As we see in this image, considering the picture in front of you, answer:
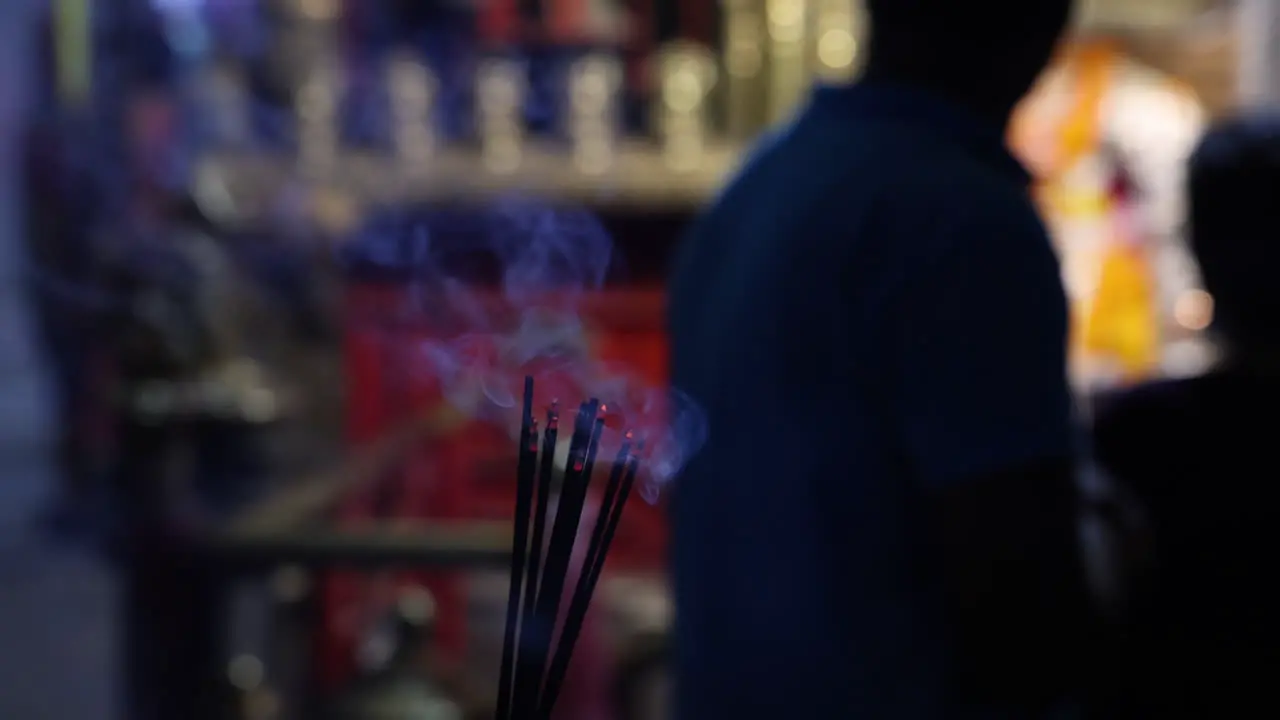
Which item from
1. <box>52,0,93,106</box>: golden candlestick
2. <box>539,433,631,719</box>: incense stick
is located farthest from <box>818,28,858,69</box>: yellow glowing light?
<box>539,433,631,719</box>: incense stick

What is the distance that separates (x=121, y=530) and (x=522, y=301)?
44.1 inches

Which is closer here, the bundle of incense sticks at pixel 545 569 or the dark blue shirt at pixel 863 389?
the bundle of incense sticks at pixel 545 569

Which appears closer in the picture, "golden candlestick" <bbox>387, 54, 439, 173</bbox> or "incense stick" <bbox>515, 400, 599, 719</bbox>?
"incense stick" <bbox>515, 400, 599, 719</bbox>

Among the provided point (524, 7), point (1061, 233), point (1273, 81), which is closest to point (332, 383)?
point (524, 7)

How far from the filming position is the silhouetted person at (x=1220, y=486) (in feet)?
4.43

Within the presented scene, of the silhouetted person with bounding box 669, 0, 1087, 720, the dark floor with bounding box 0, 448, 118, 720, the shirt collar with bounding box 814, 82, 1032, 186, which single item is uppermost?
the shirt collar with bounding box 814, 82, 1032, 186

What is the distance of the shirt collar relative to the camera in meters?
1.14

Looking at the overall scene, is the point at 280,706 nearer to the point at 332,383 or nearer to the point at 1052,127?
the point at 332,383

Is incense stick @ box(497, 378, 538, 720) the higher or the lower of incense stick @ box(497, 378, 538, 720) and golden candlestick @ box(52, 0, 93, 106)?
the lower

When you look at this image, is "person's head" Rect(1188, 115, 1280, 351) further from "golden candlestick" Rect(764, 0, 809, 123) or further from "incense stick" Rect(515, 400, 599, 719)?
"golden candlestick" Rect(764, 0, 809, 123)

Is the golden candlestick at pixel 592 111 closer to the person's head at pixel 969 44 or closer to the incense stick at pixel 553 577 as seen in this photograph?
the person's head at pixel 969 44

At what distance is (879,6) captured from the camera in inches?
46.7

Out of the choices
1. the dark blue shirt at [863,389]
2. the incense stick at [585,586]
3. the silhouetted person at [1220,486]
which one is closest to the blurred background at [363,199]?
the silhouetted person at [1220,486]

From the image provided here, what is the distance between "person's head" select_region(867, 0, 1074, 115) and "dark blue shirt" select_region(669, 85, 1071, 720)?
3cm
